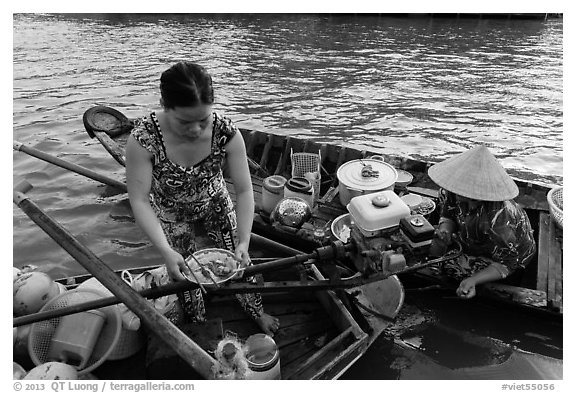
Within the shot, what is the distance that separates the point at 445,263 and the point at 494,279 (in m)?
0.47

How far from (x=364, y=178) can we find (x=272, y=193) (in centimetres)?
118

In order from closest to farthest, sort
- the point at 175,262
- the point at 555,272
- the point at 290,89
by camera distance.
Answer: the point at 175,262
the point at 555,272
the point at 290,89

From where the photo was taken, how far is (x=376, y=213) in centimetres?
377

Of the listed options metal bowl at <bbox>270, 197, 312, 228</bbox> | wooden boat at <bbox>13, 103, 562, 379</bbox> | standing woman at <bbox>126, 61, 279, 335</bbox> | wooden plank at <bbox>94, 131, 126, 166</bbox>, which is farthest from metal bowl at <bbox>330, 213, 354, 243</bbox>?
wooden plank at <bbox>94, 131, 126, 166</bbox>

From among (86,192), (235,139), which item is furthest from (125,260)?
(235,139)

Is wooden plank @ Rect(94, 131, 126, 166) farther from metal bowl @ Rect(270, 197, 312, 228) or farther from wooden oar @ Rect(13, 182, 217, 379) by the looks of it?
wooden oar @ Rect(13, 182, 217, 379)

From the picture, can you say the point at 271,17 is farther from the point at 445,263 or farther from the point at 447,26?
the point at 445,263

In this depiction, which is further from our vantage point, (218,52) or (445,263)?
(218,52)

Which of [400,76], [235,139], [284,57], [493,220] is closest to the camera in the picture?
[235,139]

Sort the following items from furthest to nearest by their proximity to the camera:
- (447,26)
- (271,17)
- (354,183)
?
(271,17) < (447,26) < (354,183)

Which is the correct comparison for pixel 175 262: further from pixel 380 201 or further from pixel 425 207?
pixel 425 207

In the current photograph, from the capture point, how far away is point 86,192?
754 cm

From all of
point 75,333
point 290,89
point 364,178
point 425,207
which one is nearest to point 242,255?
point 75,333

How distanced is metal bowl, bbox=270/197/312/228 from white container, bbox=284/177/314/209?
134 mm
